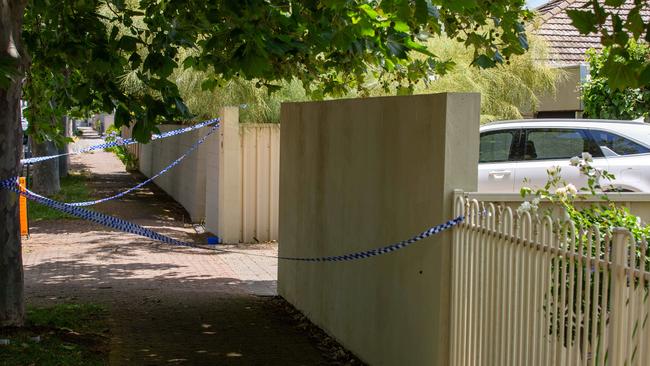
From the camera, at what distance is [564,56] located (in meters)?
23.2

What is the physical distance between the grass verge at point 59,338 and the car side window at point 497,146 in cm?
633

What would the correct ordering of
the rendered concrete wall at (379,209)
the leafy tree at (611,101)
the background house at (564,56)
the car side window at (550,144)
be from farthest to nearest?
the background house at (564,56)
the leafy tree at (611,101)
the car side window at (550,144)
the rendered concrete wall at (379,209)

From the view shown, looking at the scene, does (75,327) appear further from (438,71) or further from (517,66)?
(517,66)

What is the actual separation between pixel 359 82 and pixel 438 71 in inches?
43.8

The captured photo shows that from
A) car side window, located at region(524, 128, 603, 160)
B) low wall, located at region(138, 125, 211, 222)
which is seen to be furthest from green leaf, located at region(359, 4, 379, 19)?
low wall, located at region(138, 125, 211, 222)

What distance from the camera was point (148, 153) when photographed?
29594mm

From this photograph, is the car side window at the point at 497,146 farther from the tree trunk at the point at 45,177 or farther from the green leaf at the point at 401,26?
the tree trunk at the point at 45,177

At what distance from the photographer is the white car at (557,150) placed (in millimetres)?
12469

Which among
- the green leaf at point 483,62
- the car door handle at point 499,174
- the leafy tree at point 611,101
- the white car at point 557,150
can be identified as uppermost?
the leafy tree at point 611,101

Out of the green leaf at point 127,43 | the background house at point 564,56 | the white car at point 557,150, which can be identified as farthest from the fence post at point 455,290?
the background house at point 564,56

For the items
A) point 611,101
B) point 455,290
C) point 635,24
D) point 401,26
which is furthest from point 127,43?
point 611,101

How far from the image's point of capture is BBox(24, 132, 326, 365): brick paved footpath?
8039mm

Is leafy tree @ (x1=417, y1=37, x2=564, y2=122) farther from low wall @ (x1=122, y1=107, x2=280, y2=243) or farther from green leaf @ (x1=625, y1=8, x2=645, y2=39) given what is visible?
green leaf @ (x1=625, y1=8, x2=645, y2=39)

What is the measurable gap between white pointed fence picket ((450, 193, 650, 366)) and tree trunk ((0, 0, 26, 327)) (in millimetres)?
3951
